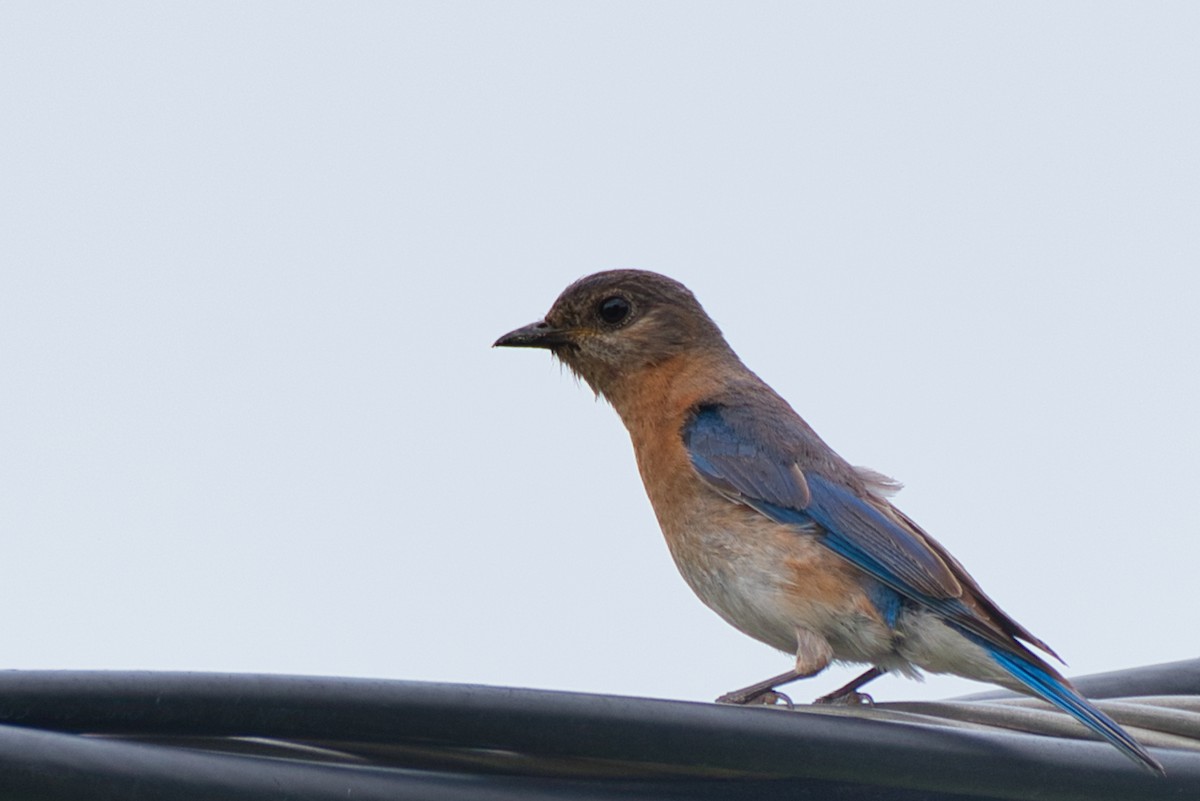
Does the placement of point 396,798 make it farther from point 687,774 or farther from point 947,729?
point 947,729

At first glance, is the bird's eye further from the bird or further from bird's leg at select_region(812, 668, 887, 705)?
bird's leg at select_region(812, 668, 887, 705)

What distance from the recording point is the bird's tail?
107 inches

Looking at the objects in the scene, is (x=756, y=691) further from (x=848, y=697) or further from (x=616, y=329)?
(x=616, y=329)

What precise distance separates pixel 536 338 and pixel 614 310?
0.34 m

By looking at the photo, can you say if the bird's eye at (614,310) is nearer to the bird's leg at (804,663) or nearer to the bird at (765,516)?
the bird at (765,516)

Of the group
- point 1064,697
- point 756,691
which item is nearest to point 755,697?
point 756,691

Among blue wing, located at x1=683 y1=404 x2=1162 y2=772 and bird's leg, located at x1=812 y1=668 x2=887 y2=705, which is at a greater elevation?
blue wing, located at x1=683 y1=404 x2=1162 y2=772

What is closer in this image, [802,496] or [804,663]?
[804,663]

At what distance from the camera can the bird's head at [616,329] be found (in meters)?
6.34

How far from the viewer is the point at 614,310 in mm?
6488

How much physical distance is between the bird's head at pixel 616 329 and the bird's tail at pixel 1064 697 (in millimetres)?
2190

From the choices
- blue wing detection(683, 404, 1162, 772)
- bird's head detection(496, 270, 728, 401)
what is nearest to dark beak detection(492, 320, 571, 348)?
bird's head detection(496, 270, 728, 401)

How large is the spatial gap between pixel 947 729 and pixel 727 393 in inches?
136

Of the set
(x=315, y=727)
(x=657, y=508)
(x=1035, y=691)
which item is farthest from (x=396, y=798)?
(x=657, y=508)
